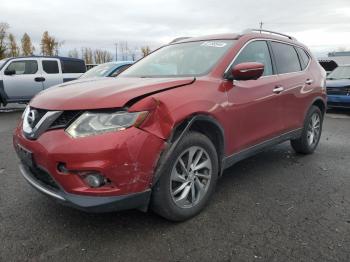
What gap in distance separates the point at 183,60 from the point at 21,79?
903 centimetres

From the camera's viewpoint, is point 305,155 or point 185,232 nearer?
point 185,232

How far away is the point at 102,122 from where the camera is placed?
8.34 ft

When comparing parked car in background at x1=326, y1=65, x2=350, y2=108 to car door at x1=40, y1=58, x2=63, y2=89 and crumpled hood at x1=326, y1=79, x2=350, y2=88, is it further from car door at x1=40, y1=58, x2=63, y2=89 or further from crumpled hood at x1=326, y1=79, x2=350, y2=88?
car door at x1=40, y1=58, x2=63, y2=89

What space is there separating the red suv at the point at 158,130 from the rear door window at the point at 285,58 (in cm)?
34

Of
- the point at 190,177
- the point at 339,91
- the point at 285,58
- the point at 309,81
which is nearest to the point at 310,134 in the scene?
the point at 309,81

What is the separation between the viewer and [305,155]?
533 cm

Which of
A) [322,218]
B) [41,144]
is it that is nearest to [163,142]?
[41,144]

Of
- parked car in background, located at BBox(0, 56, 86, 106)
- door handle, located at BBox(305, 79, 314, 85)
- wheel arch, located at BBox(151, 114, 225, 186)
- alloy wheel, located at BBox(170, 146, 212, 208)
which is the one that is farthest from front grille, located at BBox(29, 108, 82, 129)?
parked car in background, located at BBox(0, 56, 86, 106)

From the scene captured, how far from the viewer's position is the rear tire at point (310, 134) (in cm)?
505

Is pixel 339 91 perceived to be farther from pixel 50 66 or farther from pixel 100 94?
pixel 50 66

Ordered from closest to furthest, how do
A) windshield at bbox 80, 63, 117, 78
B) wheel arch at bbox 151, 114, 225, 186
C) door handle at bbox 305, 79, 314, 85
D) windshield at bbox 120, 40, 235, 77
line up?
wheel arch at bbox 151, 114, 225, 186
windshield at bbox 120, 40, 235, 77
door handle at bbox 305, 79, 314, 85
windshield at bbox 80, 63, 117, 78

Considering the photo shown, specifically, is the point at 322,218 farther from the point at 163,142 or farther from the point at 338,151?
the point at 338,151

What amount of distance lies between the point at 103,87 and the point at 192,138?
858 millimetres

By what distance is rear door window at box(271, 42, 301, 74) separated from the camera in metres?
4.45
